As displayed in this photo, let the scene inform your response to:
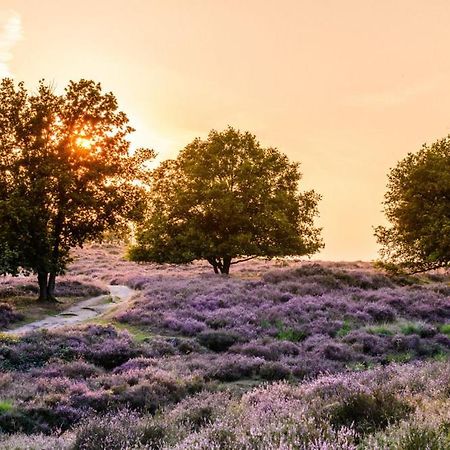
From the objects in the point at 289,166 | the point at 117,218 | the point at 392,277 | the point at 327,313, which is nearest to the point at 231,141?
the point at 289,166

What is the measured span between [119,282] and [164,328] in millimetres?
21302

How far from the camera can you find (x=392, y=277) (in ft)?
116

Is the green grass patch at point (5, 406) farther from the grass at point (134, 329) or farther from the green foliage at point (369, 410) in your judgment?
the green foliage at point (369, 410)

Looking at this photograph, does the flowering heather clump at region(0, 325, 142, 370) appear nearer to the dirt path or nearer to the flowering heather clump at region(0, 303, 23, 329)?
the dirt path

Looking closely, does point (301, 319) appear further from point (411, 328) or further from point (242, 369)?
point (242, 369)

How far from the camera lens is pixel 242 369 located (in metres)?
16.7

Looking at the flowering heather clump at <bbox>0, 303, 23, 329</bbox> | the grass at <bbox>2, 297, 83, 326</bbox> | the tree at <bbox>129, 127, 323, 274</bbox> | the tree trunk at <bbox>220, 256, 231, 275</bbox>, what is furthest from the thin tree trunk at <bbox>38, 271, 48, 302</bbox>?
the tree trunk at <bbox>220, 256, 231, 275</bbox>

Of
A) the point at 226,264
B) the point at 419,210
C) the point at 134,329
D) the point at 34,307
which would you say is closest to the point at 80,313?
the point at 34,307

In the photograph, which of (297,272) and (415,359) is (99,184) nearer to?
(297,272)

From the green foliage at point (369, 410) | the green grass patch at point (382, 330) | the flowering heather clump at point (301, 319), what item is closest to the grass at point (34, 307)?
the flowering heather clump at point (301, 319)

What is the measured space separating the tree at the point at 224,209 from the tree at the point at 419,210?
7.21 meters

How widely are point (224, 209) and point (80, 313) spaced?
13199 mm

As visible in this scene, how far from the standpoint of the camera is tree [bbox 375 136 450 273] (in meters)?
32.9

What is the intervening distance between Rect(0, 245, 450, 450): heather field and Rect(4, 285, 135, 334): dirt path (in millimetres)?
1561
